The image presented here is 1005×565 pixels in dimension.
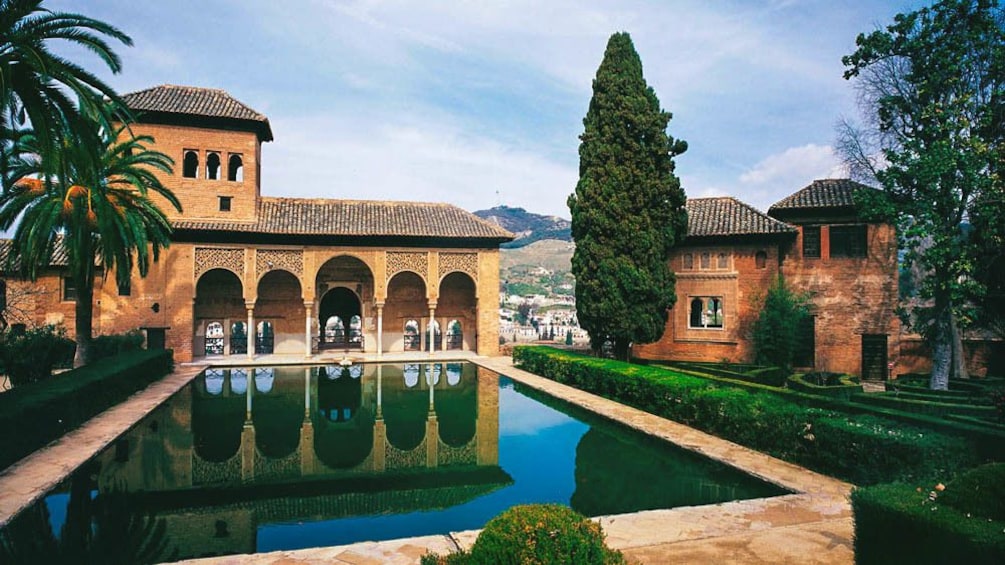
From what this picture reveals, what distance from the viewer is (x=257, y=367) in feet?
73.2

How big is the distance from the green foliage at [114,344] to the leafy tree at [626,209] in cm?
1564

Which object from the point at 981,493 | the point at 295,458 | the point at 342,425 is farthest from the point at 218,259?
the point at 981,493

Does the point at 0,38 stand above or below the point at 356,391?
above

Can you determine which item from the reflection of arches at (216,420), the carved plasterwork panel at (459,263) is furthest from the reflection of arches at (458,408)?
the carved plasterwork panel at (459,263)

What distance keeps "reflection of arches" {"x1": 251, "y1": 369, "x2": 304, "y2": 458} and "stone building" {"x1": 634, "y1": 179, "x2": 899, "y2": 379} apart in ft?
43.3

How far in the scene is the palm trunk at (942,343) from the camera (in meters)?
15.9

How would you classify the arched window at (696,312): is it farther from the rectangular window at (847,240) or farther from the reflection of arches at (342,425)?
the reflection of arches at (342,425)

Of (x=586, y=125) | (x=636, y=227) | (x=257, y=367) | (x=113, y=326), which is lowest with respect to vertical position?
(x=257, y=367)

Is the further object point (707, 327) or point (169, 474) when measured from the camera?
point (707, 327)

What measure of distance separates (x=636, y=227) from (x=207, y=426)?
13331mm

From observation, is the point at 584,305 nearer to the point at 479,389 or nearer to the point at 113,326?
the point at 479,389

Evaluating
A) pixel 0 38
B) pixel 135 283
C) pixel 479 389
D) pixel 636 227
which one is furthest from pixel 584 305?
pixel 135 283

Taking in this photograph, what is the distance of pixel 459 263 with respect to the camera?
2567 centimetres

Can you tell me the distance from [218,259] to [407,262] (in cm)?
747
